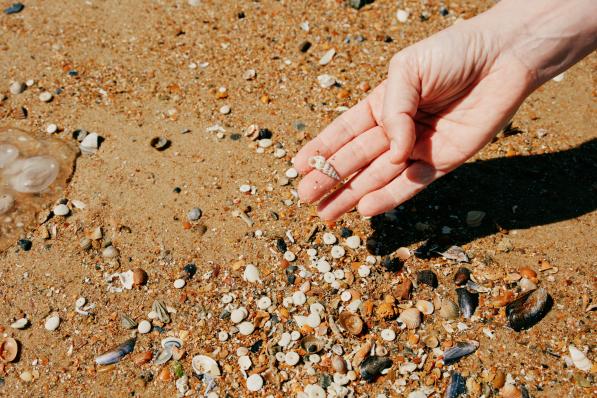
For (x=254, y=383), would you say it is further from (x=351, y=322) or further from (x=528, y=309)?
(x=528, y=309)

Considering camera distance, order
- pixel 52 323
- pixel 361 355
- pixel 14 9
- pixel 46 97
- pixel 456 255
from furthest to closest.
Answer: pixel 14 9 < pixel 46 97 < pixel 456 255 < pixel 52 323 < pixel 361 355

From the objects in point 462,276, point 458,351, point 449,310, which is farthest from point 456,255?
point 458,351

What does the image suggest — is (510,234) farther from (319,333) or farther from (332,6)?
(332,6)

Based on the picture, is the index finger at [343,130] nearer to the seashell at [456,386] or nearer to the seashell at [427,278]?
the seashell at [427,278]

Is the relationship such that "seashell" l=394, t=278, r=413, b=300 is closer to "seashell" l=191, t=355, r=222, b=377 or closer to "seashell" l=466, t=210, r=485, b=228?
"seashell" l=466, t=210, r=485, b=228

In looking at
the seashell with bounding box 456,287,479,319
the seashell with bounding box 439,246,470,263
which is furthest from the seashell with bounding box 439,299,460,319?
the seashell with bounding box 439,246,470,263

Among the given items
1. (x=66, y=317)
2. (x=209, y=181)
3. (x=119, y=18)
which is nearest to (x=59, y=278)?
(x=66, y=317)
